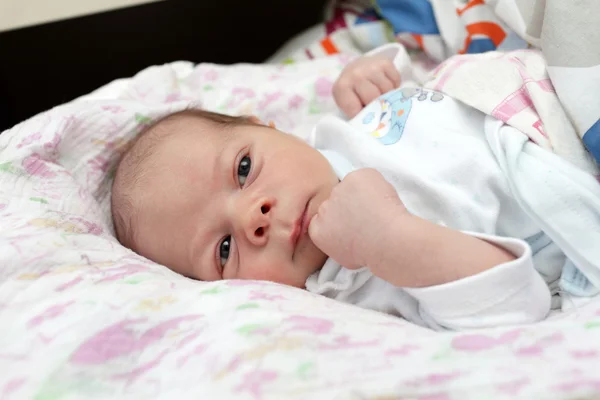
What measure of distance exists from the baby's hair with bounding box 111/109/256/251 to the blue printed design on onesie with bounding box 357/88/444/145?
19 cm

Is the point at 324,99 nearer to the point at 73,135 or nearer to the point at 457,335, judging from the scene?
the point at 73,135

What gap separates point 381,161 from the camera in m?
0.83

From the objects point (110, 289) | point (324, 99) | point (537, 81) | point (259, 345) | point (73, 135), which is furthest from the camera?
point (324, 99)

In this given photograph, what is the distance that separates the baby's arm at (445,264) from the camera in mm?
626

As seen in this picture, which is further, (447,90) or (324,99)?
(324,99)

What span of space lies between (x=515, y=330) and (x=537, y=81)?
0.40 meters

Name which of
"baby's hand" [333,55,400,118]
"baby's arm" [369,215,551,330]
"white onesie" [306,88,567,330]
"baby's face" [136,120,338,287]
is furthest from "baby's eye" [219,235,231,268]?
"baby's hand" [333,55,400,118]

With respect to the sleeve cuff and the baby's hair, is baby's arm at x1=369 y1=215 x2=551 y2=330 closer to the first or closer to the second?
the sleeve cuff

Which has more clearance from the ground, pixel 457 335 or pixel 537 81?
pixel 537 81

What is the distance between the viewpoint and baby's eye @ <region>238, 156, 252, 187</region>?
0.82 meters

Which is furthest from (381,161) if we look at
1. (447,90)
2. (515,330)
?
(515,330)

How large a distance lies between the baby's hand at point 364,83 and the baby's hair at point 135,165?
0.19 m

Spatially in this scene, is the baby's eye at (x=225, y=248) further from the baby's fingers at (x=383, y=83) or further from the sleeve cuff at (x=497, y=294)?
the baby's fingers at (x=383, y=83)

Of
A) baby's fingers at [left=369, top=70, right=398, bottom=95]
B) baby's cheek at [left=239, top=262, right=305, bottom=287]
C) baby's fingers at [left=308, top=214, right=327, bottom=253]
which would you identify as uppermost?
Result: baby's fingers at [left=369, top=70, right=398, bottom=95]
